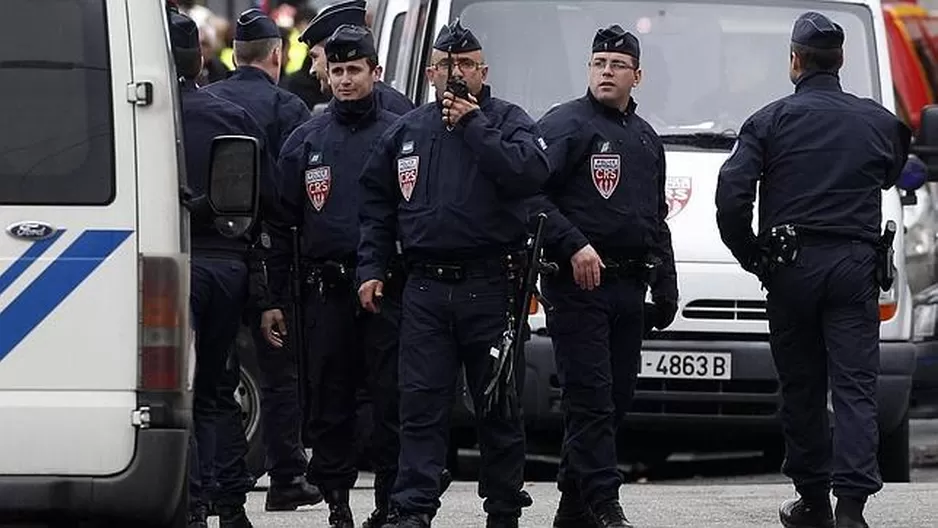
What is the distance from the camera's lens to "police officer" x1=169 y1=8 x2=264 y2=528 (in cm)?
858

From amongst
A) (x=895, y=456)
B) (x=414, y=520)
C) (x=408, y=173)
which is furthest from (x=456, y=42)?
(x=895, y=456)

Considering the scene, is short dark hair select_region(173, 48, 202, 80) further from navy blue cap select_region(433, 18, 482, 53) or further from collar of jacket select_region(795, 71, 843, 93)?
collar of jacket select_region(795, 71, 843, 93)

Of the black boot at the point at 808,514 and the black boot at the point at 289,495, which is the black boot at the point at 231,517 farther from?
the black boot at the point at 808,514

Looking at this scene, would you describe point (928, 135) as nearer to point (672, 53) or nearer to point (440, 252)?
point (672, 53)

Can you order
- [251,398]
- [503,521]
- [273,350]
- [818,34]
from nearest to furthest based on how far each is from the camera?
[503,521] → [818,34] → [273,350] → [251,398]

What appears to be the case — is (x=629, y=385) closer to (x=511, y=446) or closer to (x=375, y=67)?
(x=511, y=446)

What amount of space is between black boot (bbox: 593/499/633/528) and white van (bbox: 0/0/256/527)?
2.42m

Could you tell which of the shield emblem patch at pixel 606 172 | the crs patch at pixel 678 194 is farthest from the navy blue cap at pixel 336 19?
the crs patch at pixel 678 194

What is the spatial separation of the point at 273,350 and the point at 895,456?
313 centimetres

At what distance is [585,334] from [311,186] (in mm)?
1084

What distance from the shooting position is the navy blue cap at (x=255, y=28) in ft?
A: 32.5

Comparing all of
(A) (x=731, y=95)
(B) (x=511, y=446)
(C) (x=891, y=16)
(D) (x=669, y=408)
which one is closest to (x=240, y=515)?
(B) (x=511, y=446)

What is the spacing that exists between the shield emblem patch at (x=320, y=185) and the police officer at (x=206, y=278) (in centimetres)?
29

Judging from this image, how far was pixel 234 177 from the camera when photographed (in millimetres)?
7301
